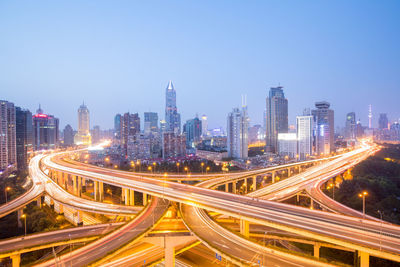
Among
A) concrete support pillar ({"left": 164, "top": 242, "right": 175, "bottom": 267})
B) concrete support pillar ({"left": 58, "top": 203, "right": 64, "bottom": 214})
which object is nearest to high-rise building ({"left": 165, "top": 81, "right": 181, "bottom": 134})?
concrete support pillar ({"left": 58, "top": 203, "right": 64, "bottom": 214})

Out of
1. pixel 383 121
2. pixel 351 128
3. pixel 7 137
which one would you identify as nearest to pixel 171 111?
pixel 7 137

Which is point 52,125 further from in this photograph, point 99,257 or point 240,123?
point 99,257

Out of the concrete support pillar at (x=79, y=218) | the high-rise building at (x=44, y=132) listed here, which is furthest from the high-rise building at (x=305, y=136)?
the high-rise building at (x=44, y=132)

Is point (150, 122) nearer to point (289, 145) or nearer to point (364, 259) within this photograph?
point (289, 145)

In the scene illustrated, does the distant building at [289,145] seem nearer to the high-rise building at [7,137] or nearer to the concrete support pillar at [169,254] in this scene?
the concrete support pillar at [169,254]

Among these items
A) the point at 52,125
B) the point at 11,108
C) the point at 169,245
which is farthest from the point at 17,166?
the point at 169,245

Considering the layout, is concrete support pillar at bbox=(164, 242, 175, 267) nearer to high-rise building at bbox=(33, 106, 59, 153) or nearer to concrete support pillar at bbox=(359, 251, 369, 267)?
concrete support pillar at bbox=(359, 251, 369, 267)
